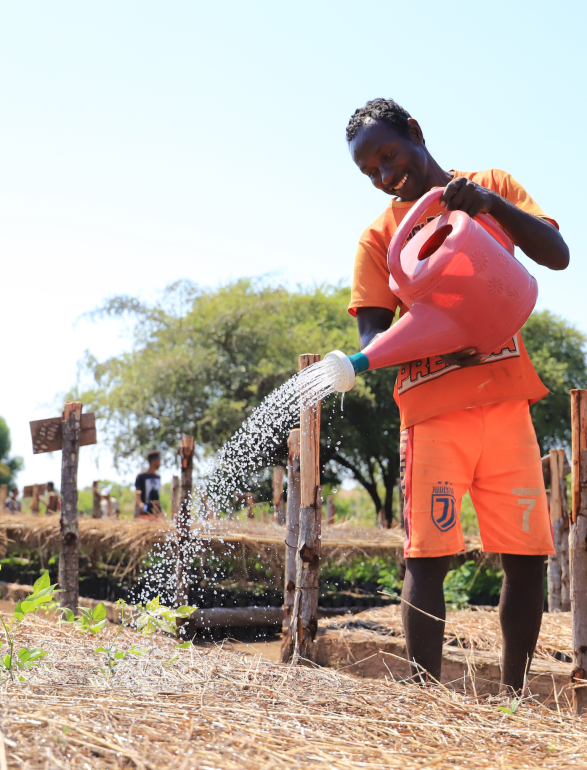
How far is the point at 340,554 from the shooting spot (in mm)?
6977

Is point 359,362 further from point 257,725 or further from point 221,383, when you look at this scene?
point 221,383

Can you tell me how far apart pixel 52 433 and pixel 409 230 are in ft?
12.1

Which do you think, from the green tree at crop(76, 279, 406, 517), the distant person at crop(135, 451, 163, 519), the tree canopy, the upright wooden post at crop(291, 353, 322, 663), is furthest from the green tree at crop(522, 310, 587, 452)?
the upright wooden post at crop(291, 353, 322, 663)

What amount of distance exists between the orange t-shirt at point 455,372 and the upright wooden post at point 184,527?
3529mm

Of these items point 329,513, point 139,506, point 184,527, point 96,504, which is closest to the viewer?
point 184,527

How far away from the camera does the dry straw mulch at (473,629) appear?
12.3 feet

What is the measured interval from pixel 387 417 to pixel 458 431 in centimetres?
1261

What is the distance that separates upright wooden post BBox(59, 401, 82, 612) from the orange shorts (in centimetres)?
341

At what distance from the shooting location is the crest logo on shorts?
7.45 feet

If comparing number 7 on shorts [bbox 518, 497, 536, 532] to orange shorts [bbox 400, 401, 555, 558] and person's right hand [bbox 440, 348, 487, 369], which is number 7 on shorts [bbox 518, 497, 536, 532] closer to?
orange shorts [bbox 400, 401, 555, 558]

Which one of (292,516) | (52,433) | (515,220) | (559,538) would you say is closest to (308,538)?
(292,516)

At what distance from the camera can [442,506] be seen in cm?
228

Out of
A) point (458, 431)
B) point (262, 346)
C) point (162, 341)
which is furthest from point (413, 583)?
point (162, 341)

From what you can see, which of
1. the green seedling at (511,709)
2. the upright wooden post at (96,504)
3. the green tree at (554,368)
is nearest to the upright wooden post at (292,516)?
the green seedling at (511,709)
